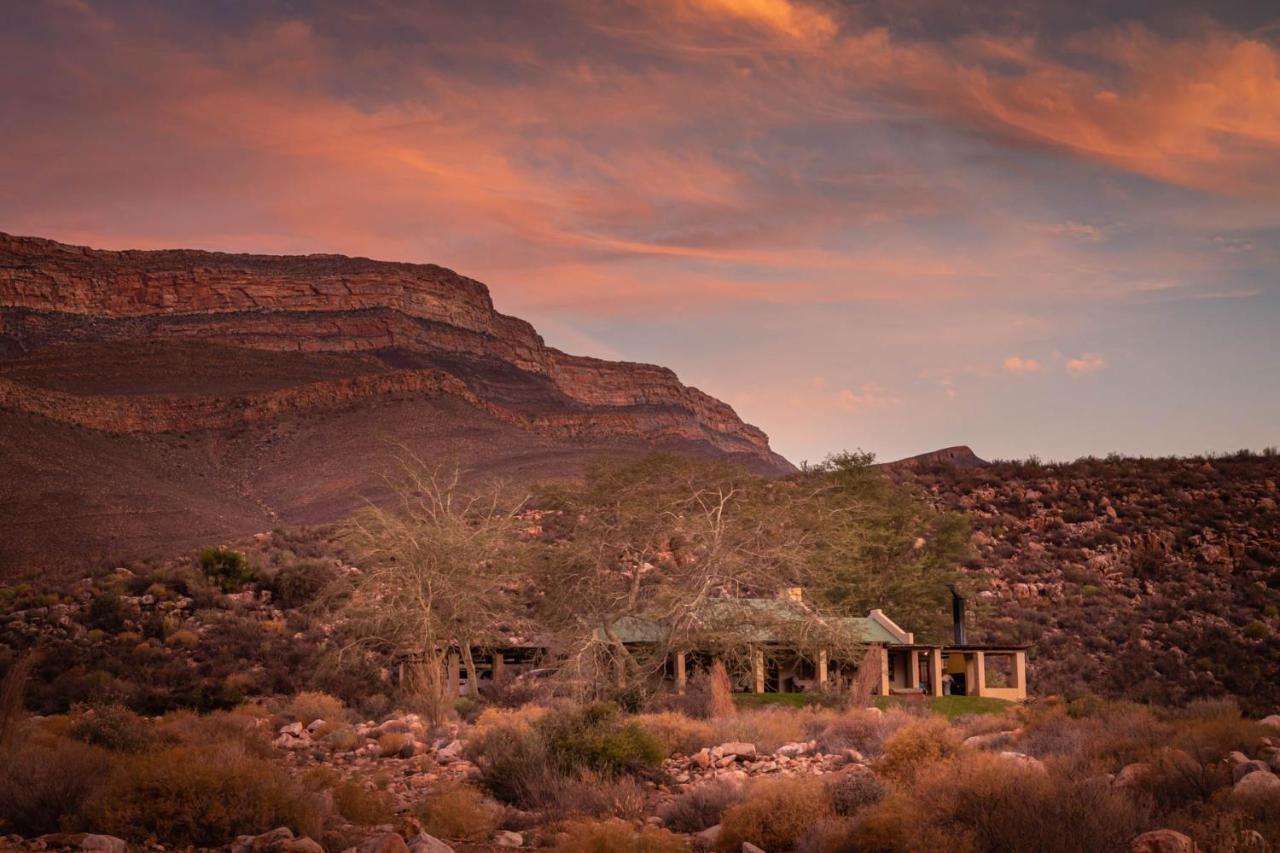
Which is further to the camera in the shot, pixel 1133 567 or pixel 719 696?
pixel 1133 567

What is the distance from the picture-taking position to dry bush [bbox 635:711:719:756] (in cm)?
2245

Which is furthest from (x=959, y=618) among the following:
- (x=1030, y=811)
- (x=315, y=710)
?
(x=1030, y=811)

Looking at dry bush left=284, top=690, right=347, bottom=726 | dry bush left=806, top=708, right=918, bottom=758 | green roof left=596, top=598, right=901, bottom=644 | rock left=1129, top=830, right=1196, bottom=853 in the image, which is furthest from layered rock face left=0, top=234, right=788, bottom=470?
rock left=1129, top=830, right=1196, bottom=853

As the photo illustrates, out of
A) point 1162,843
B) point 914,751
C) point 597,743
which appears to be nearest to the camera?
point 1162,843

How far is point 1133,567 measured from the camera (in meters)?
56.2

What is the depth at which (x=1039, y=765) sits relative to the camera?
15.9 m

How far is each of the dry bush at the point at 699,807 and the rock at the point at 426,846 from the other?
3.66 meters

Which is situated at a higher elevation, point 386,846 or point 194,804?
point 194,804

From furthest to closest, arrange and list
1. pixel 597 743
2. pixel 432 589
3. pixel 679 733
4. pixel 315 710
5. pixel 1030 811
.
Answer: pixel 432 589, pixel 315 710, pixel 679 733, pixel 597 743, pixel 1030 811

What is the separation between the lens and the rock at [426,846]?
40.5 ft

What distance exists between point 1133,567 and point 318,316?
90107mm

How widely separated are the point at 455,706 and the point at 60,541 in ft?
121

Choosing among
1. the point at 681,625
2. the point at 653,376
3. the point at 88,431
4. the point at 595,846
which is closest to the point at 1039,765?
the point at 595,846

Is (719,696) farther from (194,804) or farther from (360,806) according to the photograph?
(194,804)
